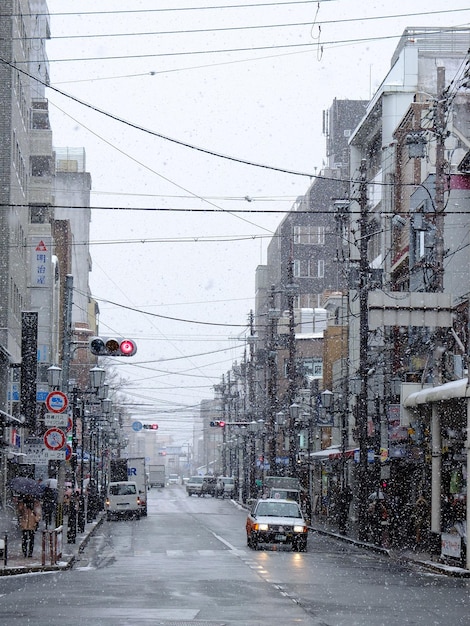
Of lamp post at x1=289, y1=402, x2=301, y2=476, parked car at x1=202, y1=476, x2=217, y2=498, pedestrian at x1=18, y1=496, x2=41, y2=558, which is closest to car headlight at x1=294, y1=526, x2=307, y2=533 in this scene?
pedestrian at x1=18, y1=496, x2=41, y2=558

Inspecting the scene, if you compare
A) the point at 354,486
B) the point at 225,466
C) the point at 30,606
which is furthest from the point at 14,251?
the point at 225,466

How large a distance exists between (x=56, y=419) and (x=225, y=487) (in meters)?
86.2

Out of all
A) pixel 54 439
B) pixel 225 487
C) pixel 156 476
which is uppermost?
pixel 54 439

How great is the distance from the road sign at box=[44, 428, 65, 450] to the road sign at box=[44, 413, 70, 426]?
202mm

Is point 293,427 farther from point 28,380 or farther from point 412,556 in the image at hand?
point 412,556

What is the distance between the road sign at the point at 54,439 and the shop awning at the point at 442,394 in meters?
10.4

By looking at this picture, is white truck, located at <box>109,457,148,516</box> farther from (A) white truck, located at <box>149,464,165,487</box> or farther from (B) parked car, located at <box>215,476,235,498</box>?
(A) white truck, located at <box>149,464,165,487</box>

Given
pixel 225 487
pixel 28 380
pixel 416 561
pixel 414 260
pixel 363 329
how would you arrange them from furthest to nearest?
pixel 225 487 < pixel 414 260 < pixel 28 380 < pixel 363 329 < pixel 416 561

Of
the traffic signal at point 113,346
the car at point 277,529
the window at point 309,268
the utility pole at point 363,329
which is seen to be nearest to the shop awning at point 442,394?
the utility pole at point 363,329

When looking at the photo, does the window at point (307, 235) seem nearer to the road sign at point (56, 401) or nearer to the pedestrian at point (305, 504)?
the pedestrian at point (305, 504)

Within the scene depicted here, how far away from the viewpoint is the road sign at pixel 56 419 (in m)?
31.2

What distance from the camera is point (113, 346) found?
28.5 m

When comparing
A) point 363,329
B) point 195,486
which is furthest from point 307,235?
point 363,329

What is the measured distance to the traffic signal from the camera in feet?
93.3
